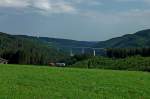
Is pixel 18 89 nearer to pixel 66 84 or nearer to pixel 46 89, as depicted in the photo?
pixel 46 89

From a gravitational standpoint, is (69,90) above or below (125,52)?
below

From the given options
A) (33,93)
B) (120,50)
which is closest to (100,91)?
(33,93)

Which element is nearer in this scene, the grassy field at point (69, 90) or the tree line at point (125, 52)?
the grassy field at point (69, 90)

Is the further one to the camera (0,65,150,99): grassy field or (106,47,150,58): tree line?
(106,47,150,58): tree line

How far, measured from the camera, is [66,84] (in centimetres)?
2083

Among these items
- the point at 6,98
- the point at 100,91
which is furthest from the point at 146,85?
the point at 6,98

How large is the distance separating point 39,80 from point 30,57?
9937 centimetres

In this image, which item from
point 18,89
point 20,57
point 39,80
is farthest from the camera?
point 20,57

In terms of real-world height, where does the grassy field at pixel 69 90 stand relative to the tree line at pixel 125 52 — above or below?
below

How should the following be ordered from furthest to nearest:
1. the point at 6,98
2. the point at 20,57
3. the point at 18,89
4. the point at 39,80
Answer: the point at 20,57 → the point at 39,80 → the point at 18,89 → the point at 6,98

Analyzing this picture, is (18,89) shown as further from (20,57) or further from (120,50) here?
(120,50)

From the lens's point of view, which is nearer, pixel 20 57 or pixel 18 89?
pixel 18 89

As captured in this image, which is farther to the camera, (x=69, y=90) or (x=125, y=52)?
(x=125, y=52)

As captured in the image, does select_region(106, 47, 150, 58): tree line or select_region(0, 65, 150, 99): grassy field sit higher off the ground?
select_region(106, 47, 150, 58): tree line
